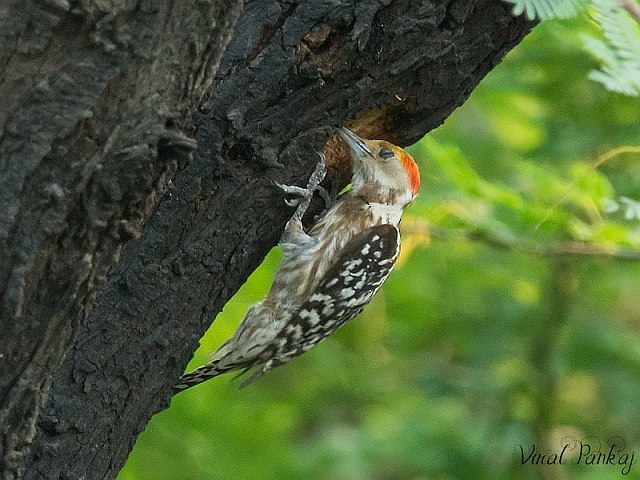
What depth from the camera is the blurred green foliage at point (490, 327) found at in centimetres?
564

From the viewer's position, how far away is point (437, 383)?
728 cm

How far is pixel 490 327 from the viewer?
295 inches

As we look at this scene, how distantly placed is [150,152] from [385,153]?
8.34 feet

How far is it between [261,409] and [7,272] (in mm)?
4791

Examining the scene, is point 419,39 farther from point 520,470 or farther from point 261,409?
point 520,470

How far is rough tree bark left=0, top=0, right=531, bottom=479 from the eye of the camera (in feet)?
6.97

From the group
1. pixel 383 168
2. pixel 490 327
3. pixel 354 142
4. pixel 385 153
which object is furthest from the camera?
pixel 490 327

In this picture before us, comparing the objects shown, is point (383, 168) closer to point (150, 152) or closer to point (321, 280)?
point (321, 280)

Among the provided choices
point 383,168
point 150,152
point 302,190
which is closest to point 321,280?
point 383,168

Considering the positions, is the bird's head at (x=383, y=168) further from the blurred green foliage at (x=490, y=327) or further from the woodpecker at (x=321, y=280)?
the blurred green foliage at (x=490, y=327)

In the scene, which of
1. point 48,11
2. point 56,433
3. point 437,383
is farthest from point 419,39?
point 437,383

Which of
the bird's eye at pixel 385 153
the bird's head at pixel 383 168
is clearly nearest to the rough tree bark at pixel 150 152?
the bird's head at pixel 383 168

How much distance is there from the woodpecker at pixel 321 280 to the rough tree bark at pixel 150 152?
88cm

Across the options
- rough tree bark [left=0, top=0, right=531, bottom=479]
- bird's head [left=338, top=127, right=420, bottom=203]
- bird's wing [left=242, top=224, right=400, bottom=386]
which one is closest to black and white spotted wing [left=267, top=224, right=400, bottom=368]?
bird's wing [left=242, top=224, right=400, bottom=386]
